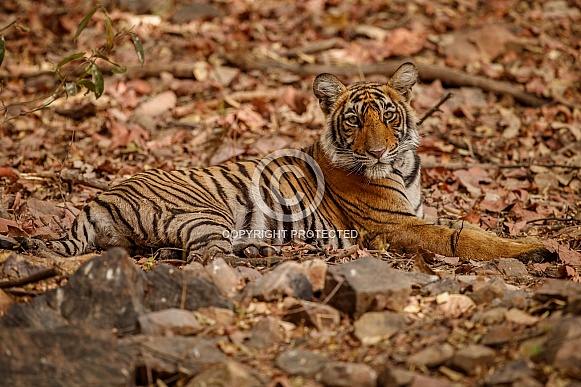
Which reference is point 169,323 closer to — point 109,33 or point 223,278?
point 223,278

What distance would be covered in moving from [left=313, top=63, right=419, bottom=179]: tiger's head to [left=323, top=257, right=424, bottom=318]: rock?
1883mm

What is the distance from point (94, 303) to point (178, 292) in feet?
1.31

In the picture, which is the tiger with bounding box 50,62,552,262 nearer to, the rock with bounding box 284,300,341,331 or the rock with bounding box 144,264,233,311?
the rock with bounding box 144,264,233,311

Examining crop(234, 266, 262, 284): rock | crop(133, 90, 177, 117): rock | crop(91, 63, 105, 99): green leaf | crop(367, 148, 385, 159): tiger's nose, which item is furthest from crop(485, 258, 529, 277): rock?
crop(133, 90, 177, 117): rock

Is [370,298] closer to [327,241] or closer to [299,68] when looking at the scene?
[327,241]

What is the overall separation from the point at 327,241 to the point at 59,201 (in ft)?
7.92

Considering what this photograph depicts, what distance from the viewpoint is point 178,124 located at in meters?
8.05

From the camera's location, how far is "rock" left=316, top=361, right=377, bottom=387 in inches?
112

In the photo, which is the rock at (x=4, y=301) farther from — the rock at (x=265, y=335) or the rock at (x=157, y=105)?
the rock at (x=157, y=105)

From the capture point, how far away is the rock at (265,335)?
3.20 m

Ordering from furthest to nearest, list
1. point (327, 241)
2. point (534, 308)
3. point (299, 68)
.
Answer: point (299, 68), point (327, 241), point (534, 308)

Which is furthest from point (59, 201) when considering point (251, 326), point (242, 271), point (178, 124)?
point (251, 326)

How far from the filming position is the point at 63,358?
9.64 feet

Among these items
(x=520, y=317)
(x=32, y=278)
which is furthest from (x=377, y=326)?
(x=32, y=278)
